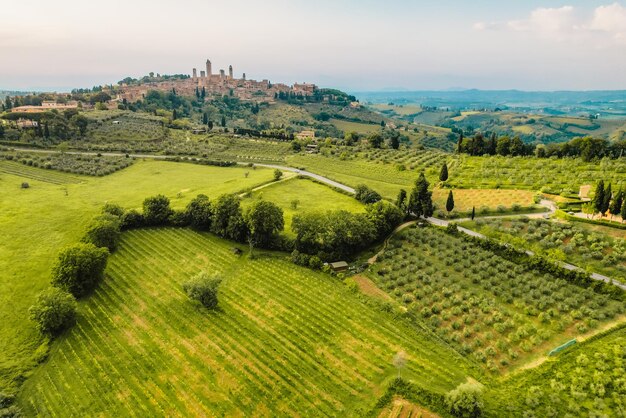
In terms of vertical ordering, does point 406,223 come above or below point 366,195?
below

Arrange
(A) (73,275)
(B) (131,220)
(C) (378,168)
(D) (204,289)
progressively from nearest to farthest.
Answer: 1. (D) (204,289)
2. (A) (73,275)
3. (B) (131,220)
4. (C) (378,168)

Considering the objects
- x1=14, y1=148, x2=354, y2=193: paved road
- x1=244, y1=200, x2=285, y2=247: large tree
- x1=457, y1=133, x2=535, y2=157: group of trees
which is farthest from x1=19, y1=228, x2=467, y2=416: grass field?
x1=457, y1=133, x2=535, y2=157: group of trees

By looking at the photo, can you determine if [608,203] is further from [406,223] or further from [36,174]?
[36,174]

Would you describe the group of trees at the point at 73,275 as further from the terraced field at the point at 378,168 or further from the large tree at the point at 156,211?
the terraced field at the point at 378,168

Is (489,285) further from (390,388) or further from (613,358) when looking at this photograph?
(390,388)

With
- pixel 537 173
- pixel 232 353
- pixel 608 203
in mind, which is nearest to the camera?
pixel 232 353

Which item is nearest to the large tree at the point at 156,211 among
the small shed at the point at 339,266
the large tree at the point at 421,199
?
the small shed at the point at 339,266

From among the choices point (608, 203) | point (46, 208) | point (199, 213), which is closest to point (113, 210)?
point (199, 213)
